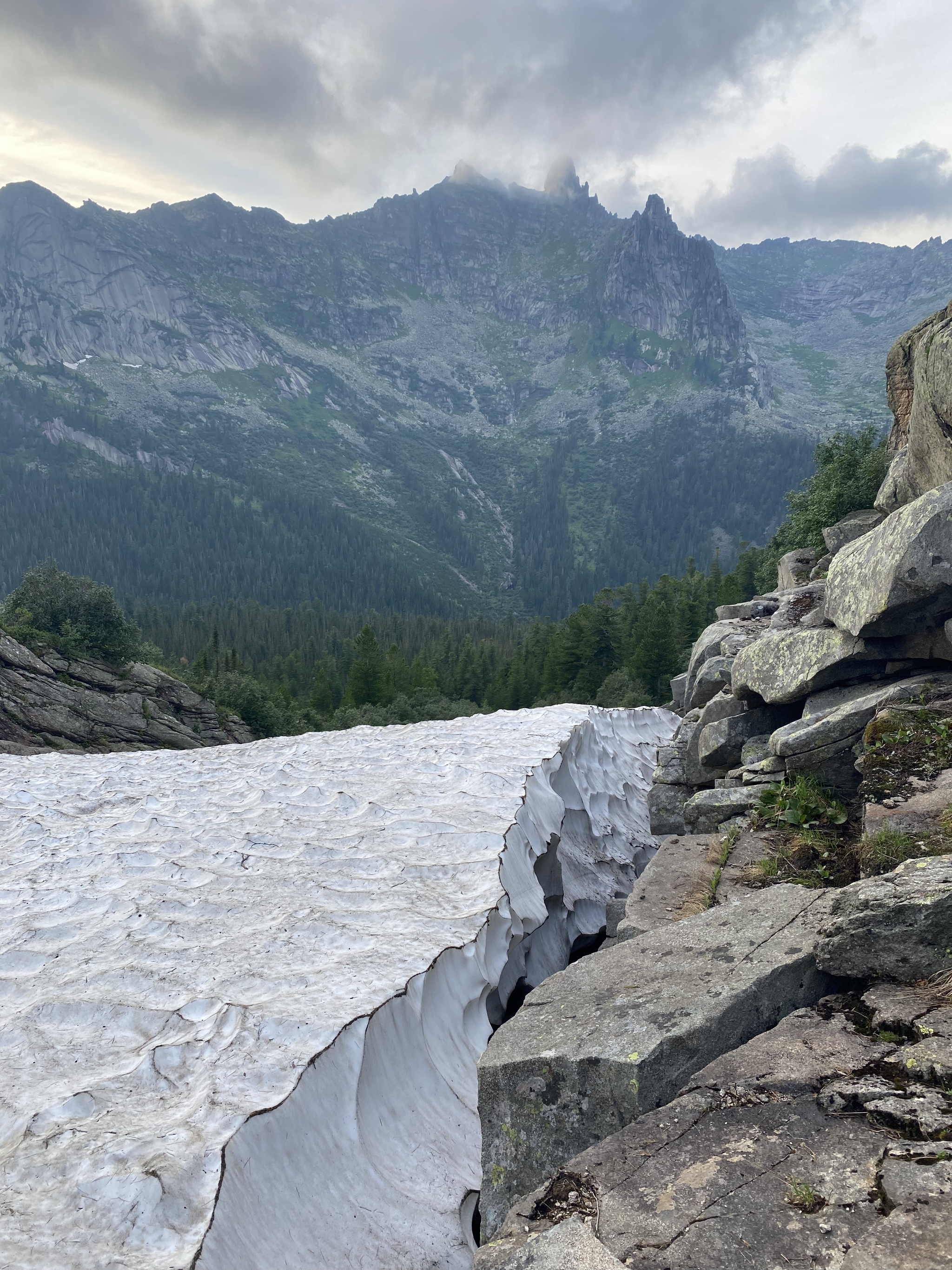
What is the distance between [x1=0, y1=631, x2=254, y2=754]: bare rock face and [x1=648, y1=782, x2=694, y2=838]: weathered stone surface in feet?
65.4

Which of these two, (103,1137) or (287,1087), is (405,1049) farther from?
(103,1137)

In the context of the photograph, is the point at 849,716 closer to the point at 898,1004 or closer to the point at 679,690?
the point at 898,1004

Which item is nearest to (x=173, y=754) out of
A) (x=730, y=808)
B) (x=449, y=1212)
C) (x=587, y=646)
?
(x=730, y=808)

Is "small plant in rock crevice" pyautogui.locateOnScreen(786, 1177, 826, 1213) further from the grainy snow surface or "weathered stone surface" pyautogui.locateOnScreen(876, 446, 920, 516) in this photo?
"weathered stone surface" pyautogui.locateOnScreen(876, 446, 920, 516)

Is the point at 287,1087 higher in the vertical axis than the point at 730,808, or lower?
lower

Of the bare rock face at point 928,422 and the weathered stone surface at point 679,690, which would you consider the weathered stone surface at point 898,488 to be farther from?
the weathered stone surface at point 679,690

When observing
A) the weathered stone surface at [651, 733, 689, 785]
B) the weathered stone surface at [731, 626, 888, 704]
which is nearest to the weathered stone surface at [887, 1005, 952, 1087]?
the weathered stone surface at [731, 626, 888, 704]

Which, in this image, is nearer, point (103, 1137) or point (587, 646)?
point (103, 1137)

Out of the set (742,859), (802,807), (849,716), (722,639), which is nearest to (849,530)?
(722,639)

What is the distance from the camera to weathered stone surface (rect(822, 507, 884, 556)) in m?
21.8

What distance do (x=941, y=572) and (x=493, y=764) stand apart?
29.8 ft

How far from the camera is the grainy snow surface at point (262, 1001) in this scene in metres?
4.97

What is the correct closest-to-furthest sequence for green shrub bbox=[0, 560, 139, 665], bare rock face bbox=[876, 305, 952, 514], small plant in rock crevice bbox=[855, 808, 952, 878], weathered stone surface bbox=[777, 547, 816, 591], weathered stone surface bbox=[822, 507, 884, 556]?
small plant in rock crevice bbox=[855, 808, 952, 878]
bare rock face bbox=[876, 305, 952, 514]
weathered stone surface bbox=[822, 507, 884, 556]
weathered stone surface bbox=[777, 547, 816, 591]
green shrub bbox=[0, 560, 139, 665]

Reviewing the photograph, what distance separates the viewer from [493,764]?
51.5 feet
